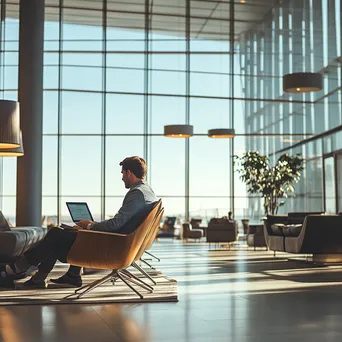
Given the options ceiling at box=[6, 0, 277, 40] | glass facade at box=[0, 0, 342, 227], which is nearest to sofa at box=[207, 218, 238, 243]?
glass facade at box=[0, 0, 342, 227]

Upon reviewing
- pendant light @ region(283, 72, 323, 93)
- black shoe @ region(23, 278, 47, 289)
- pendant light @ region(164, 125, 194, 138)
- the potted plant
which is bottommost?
black shoe @ region(23, 278, 47, 289)

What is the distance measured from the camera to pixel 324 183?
16812 millimetres

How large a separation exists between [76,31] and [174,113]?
3815 millimetres

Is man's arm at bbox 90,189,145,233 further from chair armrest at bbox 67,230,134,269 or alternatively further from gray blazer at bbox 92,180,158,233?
chair armrest at bbox 67,230,134,269

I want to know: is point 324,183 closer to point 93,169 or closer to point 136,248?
point 93,169

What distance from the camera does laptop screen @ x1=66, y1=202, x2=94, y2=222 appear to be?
671 cm

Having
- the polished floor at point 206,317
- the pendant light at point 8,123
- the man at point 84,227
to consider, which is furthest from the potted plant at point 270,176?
the man at point 84,227

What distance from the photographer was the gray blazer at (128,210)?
509cm

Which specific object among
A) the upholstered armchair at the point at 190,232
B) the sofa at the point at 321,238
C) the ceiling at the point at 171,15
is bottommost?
the upholstered armchair at the point at 190,232

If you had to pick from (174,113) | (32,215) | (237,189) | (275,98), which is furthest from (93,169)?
(32,215)

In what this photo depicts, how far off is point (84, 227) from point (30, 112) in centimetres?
562

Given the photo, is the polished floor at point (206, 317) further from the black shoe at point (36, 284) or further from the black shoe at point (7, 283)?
the black shoe at point (7, 283)

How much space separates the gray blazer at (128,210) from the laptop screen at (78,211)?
63.8 inches

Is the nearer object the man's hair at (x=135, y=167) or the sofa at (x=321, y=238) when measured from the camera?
the man's hair at (x=135, y=167)
